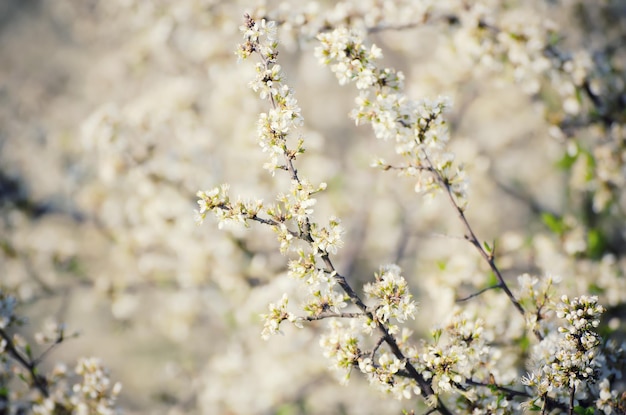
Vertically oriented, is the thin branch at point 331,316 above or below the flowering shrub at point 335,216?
below

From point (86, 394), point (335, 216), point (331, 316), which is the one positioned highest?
point (335, 216)

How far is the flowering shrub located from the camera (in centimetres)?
191

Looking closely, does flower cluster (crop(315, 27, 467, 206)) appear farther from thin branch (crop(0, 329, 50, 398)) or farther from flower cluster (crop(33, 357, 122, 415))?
thin branch (crop(0, 329, 50, 398))

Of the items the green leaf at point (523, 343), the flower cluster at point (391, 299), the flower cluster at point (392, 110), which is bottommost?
the flower cluster at point (391, 299)

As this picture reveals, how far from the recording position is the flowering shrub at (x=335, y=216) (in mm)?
1912

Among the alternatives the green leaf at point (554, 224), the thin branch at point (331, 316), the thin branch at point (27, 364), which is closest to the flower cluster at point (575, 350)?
the thin branch at point (331, 316)

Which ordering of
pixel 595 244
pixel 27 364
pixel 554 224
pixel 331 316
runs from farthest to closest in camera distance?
1. pixel 595 244
2. pixel 554 224
3. pixel 27 364
4. pixel 331 316

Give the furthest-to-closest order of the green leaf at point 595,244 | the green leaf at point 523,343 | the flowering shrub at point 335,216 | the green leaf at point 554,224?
the green leaf at point 595,244, the green leaf at point 554,224, the green leaf at point 523,343, the flowering shrub at point 335,216

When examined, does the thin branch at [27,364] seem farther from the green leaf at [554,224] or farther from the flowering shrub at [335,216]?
the green leaf at [554,224]

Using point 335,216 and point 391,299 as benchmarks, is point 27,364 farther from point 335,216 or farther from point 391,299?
point 391,299

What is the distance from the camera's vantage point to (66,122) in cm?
843

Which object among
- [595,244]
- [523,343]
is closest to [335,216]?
[523,343]

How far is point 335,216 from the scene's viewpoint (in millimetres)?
1990

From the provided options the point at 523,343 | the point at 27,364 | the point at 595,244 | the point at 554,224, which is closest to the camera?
the point at 27,364
